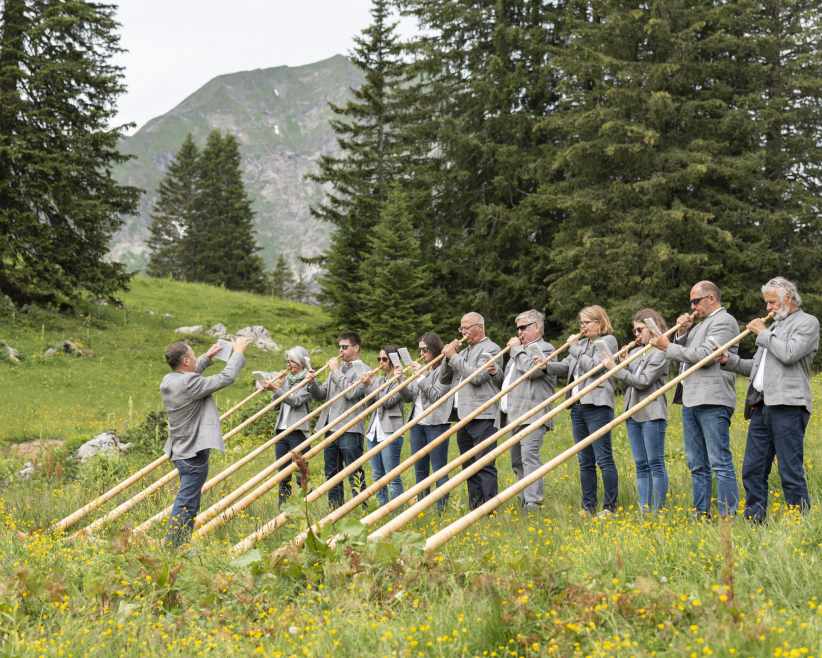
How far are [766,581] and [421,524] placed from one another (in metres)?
3.43

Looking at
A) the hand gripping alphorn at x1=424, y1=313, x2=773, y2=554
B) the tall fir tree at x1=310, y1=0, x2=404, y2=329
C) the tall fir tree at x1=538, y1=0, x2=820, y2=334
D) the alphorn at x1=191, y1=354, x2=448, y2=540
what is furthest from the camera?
the tall fir tree at x1=310, y1=0, x2=404, y2=329

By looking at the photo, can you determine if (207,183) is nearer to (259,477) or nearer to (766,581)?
(259,477)

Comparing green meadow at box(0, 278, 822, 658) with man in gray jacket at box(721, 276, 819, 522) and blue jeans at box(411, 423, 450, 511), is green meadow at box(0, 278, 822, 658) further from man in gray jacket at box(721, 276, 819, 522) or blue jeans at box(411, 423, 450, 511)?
blue jeans at box(411, 423, 450, 511)

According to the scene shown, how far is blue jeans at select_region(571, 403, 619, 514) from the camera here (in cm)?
786

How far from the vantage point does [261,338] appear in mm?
25469

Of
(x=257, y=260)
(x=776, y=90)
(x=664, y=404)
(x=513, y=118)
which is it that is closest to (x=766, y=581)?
(x=664, y=404)

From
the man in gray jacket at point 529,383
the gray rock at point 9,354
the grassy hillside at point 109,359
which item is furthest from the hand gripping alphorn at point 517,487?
the gray rock at point 9,354

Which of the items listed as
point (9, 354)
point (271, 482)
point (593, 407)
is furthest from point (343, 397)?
point (9, 354)

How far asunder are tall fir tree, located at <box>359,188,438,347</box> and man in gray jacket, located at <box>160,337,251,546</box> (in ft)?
54.1

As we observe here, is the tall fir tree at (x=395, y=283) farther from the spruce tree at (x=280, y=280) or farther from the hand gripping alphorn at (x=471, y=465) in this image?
the spruce tree at (x=280, y=280)

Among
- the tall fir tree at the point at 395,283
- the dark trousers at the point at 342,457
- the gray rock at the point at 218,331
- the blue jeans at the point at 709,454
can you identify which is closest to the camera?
the blue jeans at the point at 709,454

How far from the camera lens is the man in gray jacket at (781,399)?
Result: 20.1ft

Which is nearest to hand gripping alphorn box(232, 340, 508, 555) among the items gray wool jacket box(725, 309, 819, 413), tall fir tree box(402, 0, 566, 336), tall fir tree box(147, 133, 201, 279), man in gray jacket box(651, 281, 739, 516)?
man in gray jacket box(651, 281, 739, 516)

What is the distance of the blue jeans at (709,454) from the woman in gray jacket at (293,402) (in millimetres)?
4583
